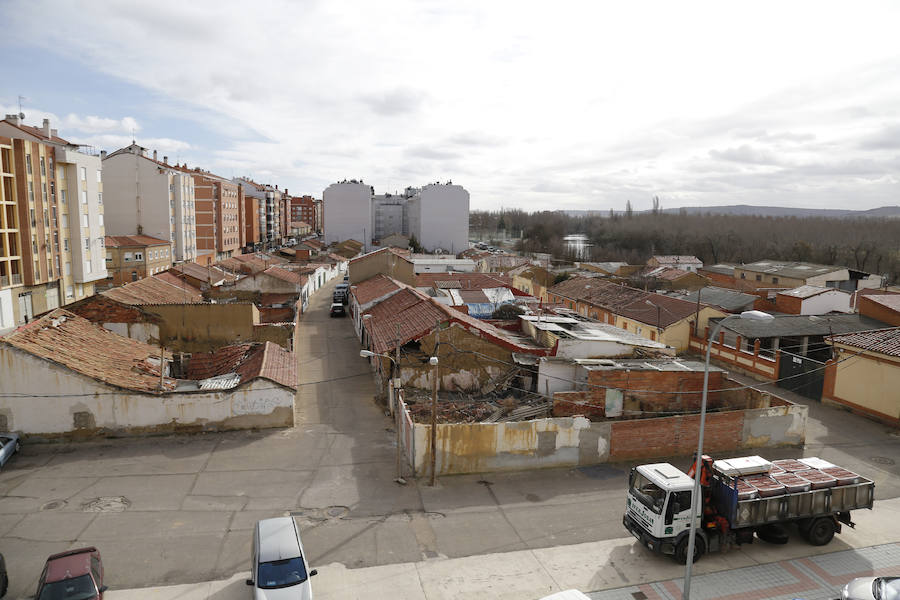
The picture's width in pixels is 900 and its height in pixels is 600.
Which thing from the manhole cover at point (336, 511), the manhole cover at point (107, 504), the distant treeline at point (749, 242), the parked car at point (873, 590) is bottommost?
the manhole cover at point (336, 511)

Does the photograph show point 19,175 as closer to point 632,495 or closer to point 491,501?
point 491,501

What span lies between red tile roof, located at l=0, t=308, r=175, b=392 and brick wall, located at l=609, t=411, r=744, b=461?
1531 cm

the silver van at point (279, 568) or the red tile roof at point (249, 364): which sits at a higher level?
the red tile roof at point (249, 364)

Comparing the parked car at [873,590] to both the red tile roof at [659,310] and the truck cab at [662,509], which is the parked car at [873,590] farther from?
the red tile roof at [659,310]

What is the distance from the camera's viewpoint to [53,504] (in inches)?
572

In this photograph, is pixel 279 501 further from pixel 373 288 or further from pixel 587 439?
pixel 373 288

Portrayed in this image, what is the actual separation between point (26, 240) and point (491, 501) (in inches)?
1520

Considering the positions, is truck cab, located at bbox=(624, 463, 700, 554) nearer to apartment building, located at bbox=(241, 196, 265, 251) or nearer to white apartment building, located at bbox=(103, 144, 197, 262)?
white apartment building, located at bbox=(103, 144, 197, 262)

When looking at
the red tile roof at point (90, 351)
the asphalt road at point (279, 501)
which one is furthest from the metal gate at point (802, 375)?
the red tile roof at point (90, 351)

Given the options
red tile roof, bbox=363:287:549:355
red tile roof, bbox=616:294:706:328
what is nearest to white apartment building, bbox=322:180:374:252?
red tile roof, bbox=616:294:706:328

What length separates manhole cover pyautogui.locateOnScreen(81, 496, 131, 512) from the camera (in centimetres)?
1438

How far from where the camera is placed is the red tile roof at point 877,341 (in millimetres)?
22234

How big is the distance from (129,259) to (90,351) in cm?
3938

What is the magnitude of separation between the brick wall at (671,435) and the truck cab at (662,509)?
185 inches
